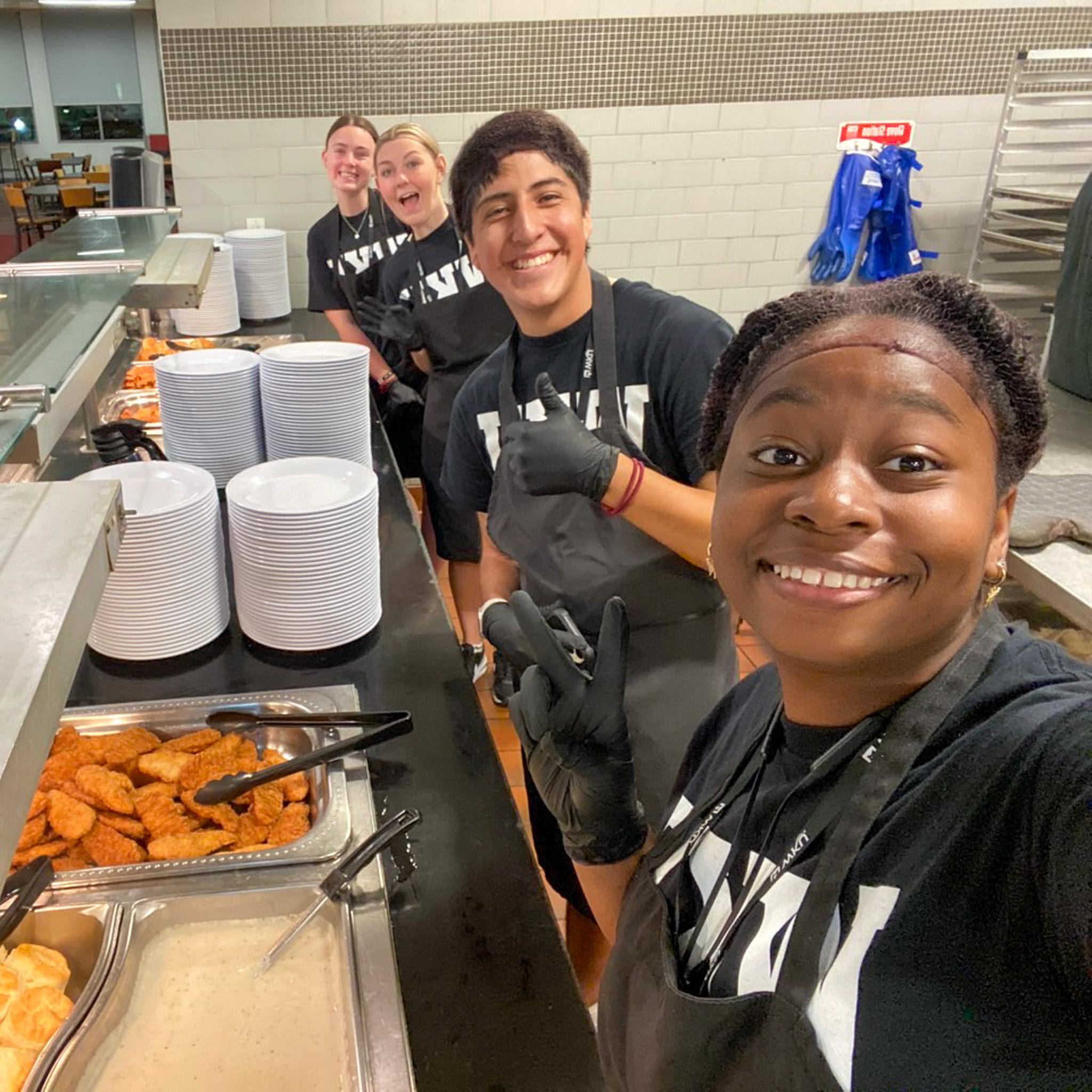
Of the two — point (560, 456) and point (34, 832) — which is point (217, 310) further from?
point (34, 832)

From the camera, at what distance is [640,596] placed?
5.91 ft

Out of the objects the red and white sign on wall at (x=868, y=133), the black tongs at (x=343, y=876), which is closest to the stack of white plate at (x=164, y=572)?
the black tongs at (x=343, y=876)

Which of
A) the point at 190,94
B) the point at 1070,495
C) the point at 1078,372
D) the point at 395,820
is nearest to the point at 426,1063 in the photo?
the point at 395,820

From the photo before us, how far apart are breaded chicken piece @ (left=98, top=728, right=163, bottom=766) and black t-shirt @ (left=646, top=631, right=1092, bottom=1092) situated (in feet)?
3.77

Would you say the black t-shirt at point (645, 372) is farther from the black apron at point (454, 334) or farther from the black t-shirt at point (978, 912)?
the black apron at point (454, 334)

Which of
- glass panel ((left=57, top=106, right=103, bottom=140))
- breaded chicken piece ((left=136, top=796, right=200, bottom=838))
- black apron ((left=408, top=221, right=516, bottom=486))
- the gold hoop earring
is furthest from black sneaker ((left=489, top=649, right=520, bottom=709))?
glass panel ((left=57, top=106, right=103, bottom=140))

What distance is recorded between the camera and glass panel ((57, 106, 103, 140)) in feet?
45.8

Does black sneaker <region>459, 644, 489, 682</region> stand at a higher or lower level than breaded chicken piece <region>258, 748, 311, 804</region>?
lower

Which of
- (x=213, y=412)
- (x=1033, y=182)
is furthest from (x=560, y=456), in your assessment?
(x=1033, y=182)

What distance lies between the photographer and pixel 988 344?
2.80ft

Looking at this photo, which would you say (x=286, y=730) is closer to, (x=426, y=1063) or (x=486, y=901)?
(x=486, y=901)

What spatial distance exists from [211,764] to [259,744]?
4.3 inches

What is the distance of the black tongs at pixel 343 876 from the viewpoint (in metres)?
1.21

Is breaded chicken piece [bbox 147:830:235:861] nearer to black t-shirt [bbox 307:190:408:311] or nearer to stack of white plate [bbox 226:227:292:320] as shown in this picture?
black t-shirt [bbox 307:190:408:311]
